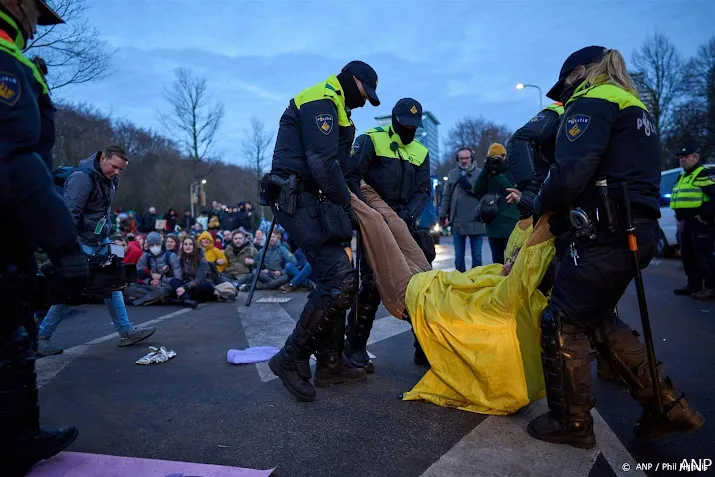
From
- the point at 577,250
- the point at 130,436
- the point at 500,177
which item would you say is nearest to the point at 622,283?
the point at 577,250

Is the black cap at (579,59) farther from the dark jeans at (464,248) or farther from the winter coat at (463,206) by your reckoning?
the dark jeans at (464,248)

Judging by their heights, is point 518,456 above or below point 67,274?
below

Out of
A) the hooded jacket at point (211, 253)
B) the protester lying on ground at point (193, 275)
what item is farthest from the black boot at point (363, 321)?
the hooded jacket at point (211, 253)

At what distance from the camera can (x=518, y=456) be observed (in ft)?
8.29

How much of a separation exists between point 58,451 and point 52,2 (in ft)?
36.0

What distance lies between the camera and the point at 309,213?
134 inches

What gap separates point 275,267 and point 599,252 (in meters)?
7.74

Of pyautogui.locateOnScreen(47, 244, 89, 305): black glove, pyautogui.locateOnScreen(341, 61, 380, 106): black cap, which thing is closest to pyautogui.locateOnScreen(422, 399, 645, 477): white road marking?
pyautogui.locateOnScreen(47, 244, 89, 305): black glove

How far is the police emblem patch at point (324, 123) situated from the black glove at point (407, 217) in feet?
4.03

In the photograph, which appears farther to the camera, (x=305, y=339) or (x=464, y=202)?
(x=464, y=202)

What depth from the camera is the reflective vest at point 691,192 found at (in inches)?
278

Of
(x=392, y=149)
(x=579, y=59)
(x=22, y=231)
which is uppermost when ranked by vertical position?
(x=579, y=59)

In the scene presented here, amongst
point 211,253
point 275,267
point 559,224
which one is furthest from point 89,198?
point 211,253

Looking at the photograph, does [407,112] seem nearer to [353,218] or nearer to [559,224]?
[353,218]
